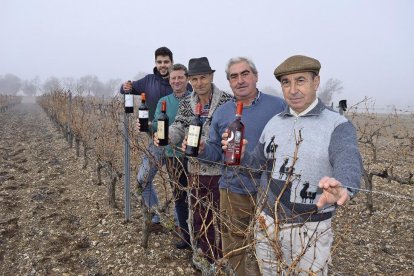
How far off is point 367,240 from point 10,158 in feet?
35.0

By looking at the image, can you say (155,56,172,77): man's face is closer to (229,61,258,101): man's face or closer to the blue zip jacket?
the blue zip jacket

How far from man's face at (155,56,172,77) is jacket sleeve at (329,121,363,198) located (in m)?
3.10

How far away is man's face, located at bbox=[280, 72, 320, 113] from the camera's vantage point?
215 centimetres

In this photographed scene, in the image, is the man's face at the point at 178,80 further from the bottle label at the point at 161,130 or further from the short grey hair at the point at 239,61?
the short grey hair at the point at 239,61

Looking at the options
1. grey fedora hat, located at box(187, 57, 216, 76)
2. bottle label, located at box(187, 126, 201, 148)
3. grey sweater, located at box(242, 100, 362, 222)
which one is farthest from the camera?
grey fedora hat, located at box(187, 57, 216, 76)

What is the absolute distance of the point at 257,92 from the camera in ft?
9.77

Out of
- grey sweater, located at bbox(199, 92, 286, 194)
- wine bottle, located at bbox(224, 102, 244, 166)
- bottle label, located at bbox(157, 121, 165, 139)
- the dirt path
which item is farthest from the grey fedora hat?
the dirt path

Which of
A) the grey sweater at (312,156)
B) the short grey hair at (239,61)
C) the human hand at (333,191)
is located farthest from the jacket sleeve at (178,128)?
the human hand at (333,191)

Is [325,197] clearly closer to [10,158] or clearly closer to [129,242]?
[129,242]

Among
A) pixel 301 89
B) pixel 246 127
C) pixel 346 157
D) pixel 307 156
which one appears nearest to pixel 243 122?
pixel 246 127

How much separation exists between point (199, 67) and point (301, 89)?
4.63 feet

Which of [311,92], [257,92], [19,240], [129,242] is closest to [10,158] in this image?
[19,240]

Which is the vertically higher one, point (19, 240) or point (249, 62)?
point (249, 62)

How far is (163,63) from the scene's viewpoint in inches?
178
